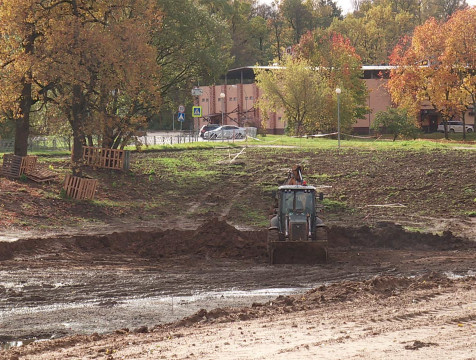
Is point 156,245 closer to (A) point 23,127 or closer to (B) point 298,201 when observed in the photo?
(B) point 298,201

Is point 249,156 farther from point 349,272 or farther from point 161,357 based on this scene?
point 161,357

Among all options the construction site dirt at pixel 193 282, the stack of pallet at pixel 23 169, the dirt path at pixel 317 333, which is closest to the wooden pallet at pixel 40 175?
the stack of pallet at pixel 23 169

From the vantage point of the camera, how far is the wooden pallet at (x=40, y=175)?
1372 inches

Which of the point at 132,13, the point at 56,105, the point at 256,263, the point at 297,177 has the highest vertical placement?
the point at 132,13

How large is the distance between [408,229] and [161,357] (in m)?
18.6

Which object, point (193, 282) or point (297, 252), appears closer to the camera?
point (193, 282)

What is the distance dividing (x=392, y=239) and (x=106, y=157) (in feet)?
62.4

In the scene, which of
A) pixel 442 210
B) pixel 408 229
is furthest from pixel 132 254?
pixel 442 210

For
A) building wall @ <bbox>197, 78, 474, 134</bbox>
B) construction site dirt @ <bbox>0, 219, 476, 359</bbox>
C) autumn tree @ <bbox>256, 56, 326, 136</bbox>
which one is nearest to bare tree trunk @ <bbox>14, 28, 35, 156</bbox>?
construction site dirt @ <bbox>0, 219, 476, 359</bbox>

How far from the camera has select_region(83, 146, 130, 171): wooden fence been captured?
131 ft

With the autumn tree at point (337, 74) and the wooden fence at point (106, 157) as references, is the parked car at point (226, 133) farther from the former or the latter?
the wooden fence at point (106, 157)

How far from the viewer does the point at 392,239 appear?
25984 mm

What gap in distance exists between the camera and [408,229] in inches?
1114

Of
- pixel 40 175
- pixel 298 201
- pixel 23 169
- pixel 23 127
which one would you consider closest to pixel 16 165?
pixel 23 169
